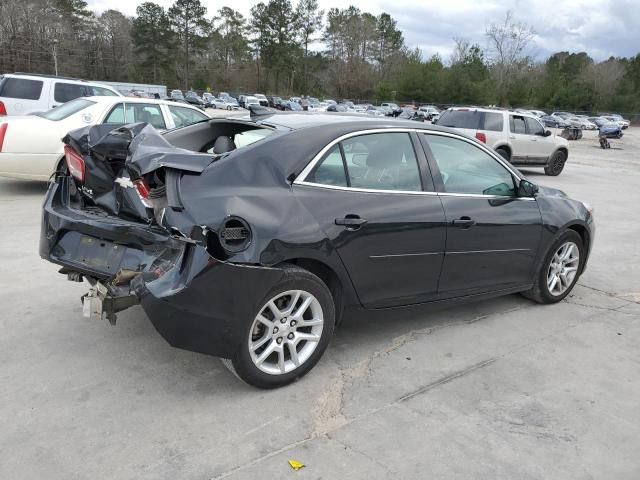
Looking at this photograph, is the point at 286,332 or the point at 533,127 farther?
the point at 533,127

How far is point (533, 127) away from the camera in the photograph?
1577 cm

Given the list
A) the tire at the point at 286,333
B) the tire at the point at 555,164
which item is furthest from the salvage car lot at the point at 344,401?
the tire at the point at 555,164

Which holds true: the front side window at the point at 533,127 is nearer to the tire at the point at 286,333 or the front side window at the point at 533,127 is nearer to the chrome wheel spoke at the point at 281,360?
the tire at the point at 286,333

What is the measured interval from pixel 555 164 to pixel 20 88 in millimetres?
14108

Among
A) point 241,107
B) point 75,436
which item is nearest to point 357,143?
point 75,436

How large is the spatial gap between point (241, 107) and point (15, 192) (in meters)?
55.9

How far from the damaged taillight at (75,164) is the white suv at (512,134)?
12.1 metres

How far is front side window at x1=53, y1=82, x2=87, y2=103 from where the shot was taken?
11797mm

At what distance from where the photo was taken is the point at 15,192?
876 centimetres

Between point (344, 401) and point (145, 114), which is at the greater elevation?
point (145, 114)

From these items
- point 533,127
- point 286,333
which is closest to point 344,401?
point 286,333

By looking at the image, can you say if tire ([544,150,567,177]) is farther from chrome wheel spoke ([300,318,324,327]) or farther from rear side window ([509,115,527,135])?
chrome wheel spoke ([300,318,324,327])

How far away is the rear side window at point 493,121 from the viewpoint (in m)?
14.9

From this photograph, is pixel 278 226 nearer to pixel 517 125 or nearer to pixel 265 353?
pixel 265 353
